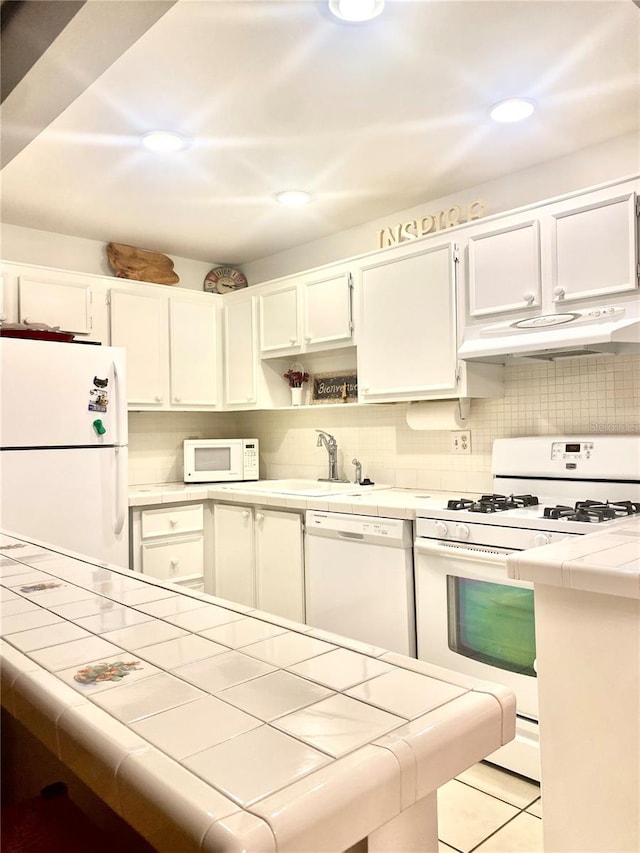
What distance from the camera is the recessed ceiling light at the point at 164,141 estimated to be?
101 inches

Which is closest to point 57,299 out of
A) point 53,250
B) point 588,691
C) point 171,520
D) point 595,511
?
point 53,250

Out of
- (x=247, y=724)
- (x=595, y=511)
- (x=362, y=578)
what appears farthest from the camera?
(x=362, y=578)

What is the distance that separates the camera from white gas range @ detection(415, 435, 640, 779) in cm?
226

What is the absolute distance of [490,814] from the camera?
208 centimetres

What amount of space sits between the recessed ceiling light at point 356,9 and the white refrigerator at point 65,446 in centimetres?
196

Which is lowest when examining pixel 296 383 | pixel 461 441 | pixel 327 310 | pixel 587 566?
pixel 587 566

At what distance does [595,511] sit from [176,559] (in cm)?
228

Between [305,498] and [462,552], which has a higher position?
[305,498]

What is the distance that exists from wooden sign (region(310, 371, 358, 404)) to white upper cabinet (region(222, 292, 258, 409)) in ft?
1.25

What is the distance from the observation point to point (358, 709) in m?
0.67

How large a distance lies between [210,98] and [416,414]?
1.74 metres

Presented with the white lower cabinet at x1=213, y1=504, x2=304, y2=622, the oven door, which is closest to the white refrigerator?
the white lower cabinet at x1=213, y1=504, x2=304, y2=622

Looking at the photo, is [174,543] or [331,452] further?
[331,452]

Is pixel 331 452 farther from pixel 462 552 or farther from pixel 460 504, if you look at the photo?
pixel 462 552
